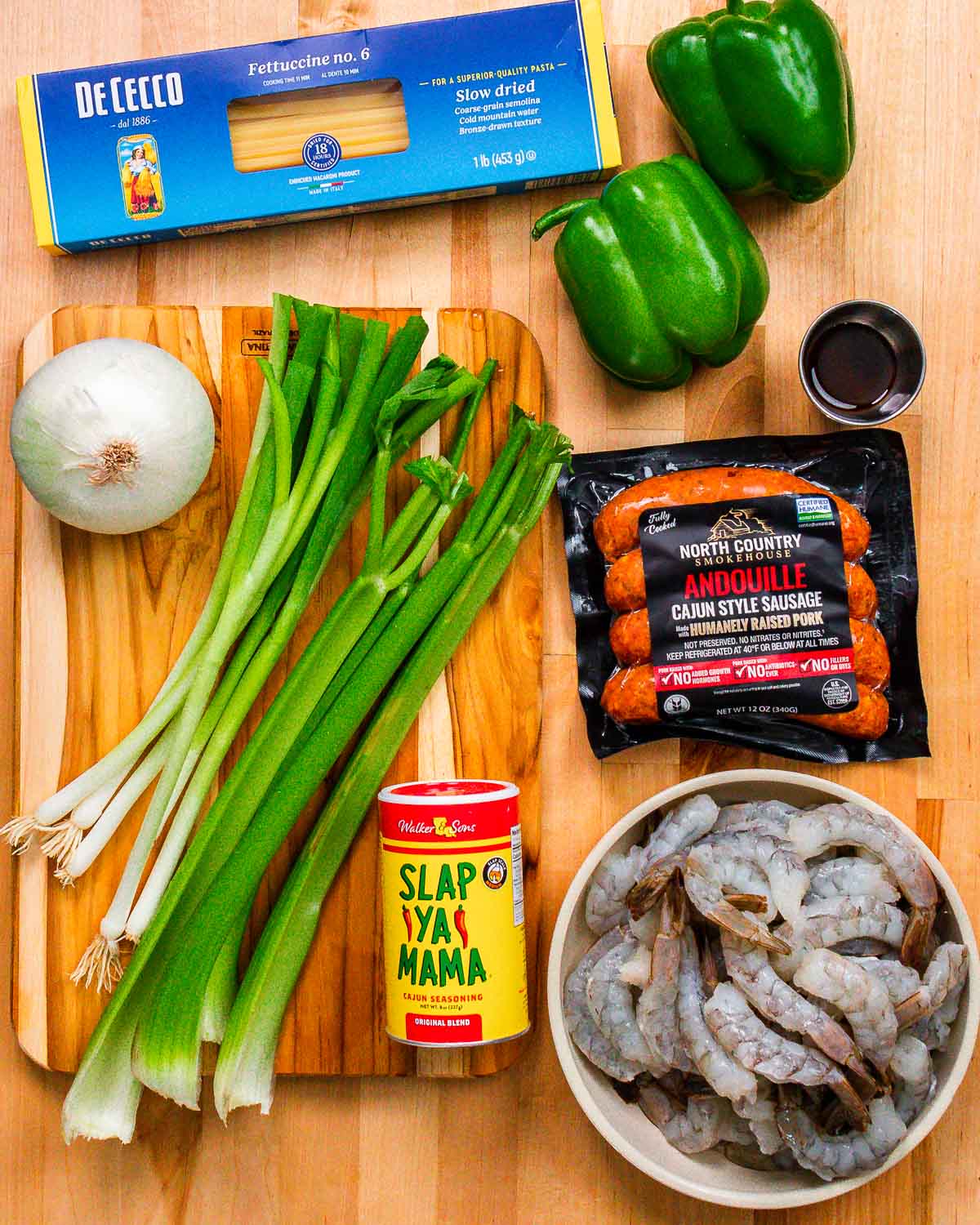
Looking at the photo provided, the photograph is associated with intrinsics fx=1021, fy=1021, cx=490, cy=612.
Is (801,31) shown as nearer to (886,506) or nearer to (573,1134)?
(886,506)

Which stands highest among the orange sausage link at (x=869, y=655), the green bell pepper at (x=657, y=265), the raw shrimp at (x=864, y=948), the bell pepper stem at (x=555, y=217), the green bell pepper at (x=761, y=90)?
the green bell pepper at (x=761, y=90)

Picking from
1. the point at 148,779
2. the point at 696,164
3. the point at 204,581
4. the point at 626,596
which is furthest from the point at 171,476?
the point at 696,164

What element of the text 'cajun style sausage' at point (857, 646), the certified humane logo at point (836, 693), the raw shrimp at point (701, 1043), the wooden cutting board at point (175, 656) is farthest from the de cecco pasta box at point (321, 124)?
the raw shrimp at point (701, 1043)

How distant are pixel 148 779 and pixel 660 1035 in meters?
0.56

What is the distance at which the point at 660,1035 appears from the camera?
0.92 meters

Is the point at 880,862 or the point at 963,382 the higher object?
the point at 963,382

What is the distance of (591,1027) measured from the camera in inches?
38.5

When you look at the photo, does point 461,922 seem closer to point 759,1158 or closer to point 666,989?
point 666,989

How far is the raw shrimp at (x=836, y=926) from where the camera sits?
0.92 metres

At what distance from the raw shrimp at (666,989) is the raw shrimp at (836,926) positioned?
0.09 metres

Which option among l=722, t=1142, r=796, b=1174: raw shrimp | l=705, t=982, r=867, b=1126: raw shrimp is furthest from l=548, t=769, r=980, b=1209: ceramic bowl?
l=705, t=982, r=867, b=1126: raw shrimp

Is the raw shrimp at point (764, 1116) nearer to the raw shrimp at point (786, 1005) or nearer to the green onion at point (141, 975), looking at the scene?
the raw shrimp at point (786, 1005)

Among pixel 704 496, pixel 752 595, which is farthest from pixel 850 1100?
pixel 704 496

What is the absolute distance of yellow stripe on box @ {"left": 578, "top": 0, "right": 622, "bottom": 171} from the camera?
1053 millimetres
